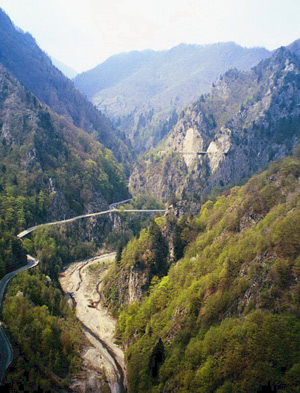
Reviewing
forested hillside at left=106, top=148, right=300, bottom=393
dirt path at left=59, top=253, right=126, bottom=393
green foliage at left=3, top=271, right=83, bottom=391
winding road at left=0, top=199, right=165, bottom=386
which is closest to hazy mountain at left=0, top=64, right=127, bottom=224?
dirt path at left=59, top=253, right=126, bottom=393

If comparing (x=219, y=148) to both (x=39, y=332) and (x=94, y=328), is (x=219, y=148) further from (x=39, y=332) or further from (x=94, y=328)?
(x=39, y=332)

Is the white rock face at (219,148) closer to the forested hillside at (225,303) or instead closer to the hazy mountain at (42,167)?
the hazy mountain at (42,167)

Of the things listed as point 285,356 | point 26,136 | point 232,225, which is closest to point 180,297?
point 232,225

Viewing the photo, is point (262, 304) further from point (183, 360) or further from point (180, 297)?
point (180, 297)

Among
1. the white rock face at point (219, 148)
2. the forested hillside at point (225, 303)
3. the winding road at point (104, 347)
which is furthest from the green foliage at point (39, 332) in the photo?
the white rock face at point (219, 148)

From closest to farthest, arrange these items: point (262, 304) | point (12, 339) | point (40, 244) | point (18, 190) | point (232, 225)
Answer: point (262, 304) → point (12, 339) → point (232, 225) → point (40, 244) → point (18, 190)

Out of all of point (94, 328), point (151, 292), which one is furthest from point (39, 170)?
point (151, 292)
